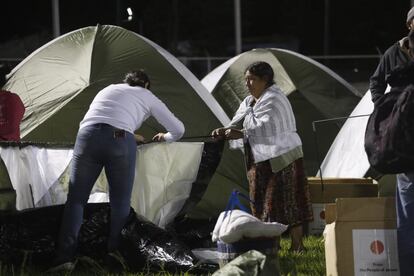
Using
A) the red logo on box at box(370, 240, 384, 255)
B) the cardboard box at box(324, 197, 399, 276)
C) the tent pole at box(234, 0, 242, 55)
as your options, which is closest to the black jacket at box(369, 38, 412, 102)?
the cardboard box at box(324, 197, 399, 276)

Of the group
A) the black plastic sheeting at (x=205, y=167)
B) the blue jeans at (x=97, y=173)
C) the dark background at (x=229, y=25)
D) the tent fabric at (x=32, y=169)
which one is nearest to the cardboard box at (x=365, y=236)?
the blue jeans at (x=97, y=173)

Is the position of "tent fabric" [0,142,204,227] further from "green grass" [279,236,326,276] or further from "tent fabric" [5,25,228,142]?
"tent fabric" [5,25,228,142]

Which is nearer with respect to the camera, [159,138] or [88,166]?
[88,166]

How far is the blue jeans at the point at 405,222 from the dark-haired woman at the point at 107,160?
1.95m

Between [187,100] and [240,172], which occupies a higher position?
[187,100]

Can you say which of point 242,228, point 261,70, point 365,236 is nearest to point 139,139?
point 261,70

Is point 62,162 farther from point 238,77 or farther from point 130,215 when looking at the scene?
point 238,77

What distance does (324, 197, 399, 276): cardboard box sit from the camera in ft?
14.7

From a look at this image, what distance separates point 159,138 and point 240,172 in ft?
6.62

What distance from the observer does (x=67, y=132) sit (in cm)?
768

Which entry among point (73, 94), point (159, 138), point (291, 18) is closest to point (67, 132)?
point (73, 94)

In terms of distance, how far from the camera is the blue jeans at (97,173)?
5629 millimetres

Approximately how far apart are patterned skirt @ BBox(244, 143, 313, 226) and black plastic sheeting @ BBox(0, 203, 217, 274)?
72cm

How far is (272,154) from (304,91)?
3.66m
